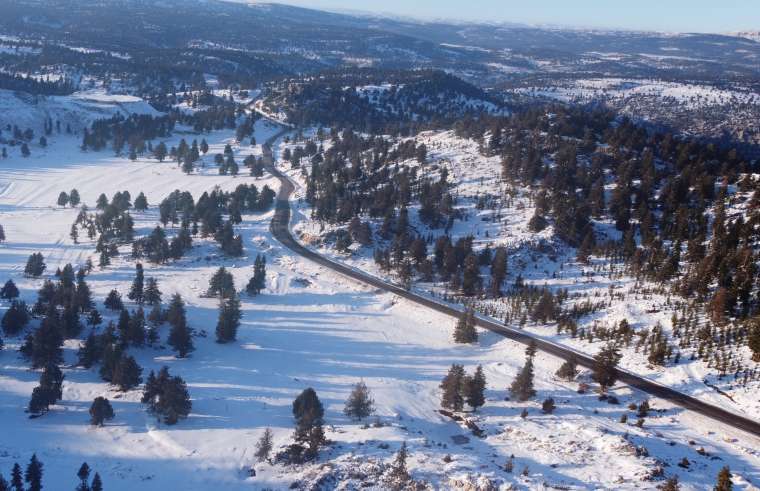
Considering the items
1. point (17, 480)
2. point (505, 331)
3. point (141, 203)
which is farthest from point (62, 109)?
point (17, 480)

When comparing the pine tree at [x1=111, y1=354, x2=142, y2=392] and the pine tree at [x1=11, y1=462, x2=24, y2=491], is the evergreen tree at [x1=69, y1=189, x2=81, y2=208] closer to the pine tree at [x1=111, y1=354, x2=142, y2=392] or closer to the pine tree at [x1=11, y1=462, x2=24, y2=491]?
the pine tree at [x1=111, y1=354, x2=142, y2=392]

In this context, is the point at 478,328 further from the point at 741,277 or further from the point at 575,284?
the point at 741,277

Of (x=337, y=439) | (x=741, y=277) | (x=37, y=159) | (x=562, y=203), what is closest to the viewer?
(x=337, y=439)

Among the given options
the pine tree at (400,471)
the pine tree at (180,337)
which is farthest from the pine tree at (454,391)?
the pine tree at (180,337)

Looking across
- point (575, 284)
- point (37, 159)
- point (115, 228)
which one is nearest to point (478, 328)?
point (575, 284)

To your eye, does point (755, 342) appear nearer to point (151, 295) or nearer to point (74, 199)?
point (151, 295)

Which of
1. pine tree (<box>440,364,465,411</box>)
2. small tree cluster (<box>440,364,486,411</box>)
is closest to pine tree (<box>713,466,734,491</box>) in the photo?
small tree cluster (<box>440,364,486,411</box>)
